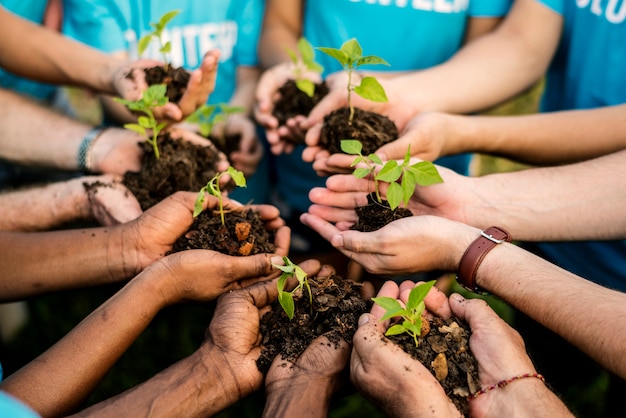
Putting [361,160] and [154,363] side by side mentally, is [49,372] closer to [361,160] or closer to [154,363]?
[361,160]

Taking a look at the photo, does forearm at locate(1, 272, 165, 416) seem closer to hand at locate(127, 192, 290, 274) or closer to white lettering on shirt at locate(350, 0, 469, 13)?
hand at locate(127, 192, 290, 274)

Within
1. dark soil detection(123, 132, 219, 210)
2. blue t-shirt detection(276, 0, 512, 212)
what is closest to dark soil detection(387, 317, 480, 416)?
dark soil detection(123, 132, 219, 210)

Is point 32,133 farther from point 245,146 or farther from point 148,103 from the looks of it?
point 245,146

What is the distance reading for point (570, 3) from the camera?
101 inches

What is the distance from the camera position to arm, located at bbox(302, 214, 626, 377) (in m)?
1.45

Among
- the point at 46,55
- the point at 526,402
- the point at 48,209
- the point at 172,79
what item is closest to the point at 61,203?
the point at 48,209

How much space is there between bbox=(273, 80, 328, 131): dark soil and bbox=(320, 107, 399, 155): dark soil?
1.14ft

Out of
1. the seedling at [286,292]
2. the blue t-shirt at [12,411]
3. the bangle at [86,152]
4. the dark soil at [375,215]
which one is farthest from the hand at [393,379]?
the bangle at [86,152]

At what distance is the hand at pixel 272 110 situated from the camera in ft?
8.40

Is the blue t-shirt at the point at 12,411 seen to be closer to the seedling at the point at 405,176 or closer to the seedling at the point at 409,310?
the seedling at the point at 409,310

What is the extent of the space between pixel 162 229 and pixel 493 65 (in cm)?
183

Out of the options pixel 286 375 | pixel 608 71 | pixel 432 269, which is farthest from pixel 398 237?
pixel 608 71

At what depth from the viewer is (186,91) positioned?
2305 mm

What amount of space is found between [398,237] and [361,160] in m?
0.32
